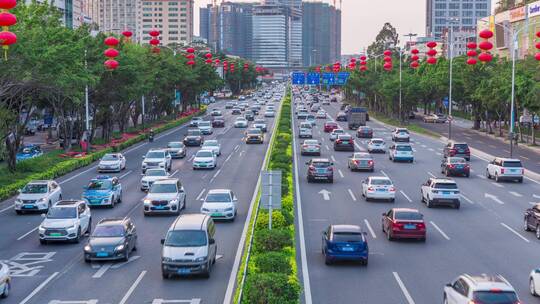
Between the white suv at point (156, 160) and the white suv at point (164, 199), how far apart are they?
1511cm

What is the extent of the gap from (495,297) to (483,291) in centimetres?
30

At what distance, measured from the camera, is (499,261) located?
28.9 metres

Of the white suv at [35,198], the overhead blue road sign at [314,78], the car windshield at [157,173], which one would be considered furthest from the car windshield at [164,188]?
the overhead blue road sign at [314,78]

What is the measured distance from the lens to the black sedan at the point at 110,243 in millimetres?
28172

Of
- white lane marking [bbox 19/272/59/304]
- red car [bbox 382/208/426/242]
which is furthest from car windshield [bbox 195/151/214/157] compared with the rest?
white lane marking [bbox 19/272/59/304]

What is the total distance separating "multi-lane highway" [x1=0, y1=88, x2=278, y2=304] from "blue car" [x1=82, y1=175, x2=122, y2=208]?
468 millimetres

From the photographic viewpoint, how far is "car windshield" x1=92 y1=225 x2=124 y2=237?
28.8 metres

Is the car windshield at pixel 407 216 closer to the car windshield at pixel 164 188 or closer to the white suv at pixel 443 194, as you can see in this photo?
the white suv at pixel 443 194

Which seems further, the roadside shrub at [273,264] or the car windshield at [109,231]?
the car windshield at [109,231]

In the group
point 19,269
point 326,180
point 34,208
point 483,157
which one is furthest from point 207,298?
point 483,157

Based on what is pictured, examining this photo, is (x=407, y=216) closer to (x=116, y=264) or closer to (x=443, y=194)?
(x=443, y=194)

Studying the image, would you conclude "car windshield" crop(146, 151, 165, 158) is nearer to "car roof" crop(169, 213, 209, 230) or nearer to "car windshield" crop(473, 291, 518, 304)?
"car roof" crop(169, 213, 209, 230)

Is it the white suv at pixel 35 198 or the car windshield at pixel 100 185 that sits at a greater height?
the car windshield at pixel 100 185

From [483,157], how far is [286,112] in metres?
47.5
